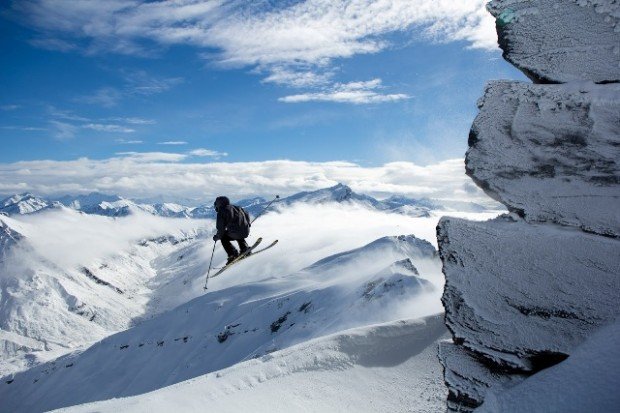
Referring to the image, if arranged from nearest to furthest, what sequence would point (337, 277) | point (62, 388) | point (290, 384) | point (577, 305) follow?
point (577, 305)
point (290, 384)
point (62, 388)
point (337, 277)

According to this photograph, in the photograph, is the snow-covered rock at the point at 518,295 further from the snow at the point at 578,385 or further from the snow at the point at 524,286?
the snow at the point at 578,385

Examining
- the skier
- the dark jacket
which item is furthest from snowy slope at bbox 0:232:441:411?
the dark jacket

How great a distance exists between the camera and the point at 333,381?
14.6 metres

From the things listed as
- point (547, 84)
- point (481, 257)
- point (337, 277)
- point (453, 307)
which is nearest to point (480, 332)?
point (453, 307)

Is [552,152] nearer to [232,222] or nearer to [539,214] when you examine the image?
[539,214]

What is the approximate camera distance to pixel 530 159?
8336mm

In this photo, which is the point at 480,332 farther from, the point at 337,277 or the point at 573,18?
the point at 337,277

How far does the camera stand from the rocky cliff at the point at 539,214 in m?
7.26

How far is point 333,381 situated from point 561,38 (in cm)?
1213

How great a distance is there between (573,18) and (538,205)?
3.85 m

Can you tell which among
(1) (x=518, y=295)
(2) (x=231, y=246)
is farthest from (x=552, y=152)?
(2) (x=231, y=246)

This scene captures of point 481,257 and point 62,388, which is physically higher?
point 481,257

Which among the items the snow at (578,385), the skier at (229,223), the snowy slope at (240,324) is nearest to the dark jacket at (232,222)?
the skier at (229,223)

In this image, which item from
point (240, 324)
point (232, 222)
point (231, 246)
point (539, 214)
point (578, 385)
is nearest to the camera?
point (578, 385)
